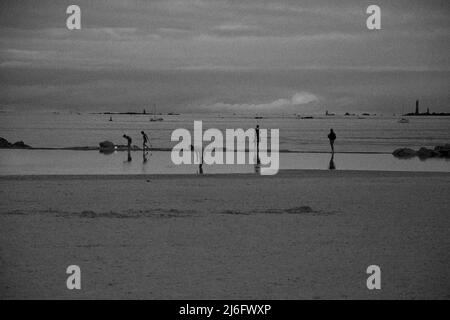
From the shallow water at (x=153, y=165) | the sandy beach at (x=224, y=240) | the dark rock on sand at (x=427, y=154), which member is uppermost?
the dark rock on sand at (x=427, y=154)

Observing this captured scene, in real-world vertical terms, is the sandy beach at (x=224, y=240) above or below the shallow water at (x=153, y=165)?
below

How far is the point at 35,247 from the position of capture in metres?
12.0

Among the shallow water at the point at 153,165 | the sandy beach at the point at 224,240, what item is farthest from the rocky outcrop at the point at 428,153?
the sandy beach at the point at 224,240

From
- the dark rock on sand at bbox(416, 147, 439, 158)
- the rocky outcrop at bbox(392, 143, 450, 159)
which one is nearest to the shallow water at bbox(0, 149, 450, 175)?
the rocky outcrop at bbox(392, 143, 450, 159)

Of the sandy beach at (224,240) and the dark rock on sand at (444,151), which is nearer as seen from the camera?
the sandy beach at (224,240)

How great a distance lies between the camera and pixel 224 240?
12695mm

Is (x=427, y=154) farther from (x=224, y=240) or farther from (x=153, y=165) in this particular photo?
(x=224, y=240)

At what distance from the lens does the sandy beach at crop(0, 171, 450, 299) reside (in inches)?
372

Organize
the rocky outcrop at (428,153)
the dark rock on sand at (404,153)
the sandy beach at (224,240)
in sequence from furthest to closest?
the dark rock on sand at (404,153) < the rocky outcrop at (428,153) < the sandy beach at (224,240)

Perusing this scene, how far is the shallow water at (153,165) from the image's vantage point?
28.6m

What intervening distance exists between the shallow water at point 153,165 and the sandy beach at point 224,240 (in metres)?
6.32

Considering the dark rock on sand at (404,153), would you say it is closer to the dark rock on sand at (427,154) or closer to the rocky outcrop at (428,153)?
the rocky outcrop at (428,153)

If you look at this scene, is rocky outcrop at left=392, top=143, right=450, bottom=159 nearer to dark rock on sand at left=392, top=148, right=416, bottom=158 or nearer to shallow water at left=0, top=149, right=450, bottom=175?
dark rock on sand at left=392, top=148, right=416, bottom=158

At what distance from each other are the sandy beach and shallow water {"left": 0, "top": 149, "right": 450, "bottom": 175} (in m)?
6.32
